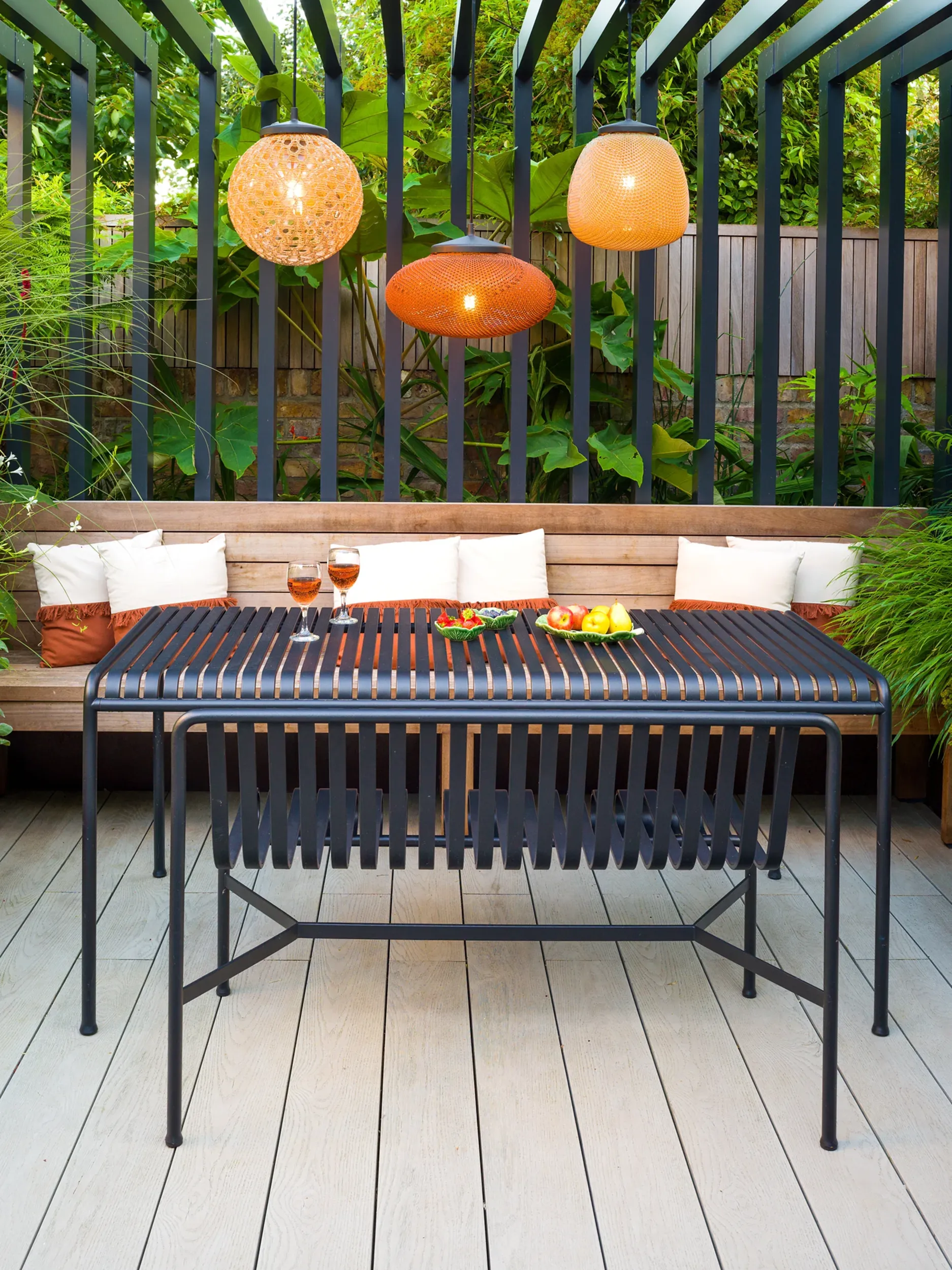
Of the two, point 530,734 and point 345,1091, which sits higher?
point 530,734

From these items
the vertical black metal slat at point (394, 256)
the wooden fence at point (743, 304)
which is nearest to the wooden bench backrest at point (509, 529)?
the vertical black metal slat at point (394, 256)

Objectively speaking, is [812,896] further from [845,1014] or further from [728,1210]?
[728,1210]

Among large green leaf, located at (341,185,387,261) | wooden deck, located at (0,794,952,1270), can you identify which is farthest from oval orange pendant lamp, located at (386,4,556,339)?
wooden deck, located at (0,794,952,1270)

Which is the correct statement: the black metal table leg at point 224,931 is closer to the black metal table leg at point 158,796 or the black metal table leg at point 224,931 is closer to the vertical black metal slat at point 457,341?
the black metal table leg at point 158,796

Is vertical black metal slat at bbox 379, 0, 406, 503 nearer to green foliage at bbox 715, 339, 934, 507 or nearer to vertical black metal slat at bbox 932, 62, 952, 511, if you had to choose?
green foliage at bbox 715, 339, 934, 507

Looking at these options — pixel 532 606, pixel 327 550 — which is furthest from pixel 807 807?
pixel 327 550

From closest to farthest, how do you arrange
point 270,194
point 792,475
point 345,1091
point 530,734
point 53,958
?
point 345,1091
point 53,958
point 270,194
point 530,734
point 792,475

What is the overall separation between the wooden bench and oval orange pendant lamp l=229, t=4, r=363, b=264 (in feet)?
3.82

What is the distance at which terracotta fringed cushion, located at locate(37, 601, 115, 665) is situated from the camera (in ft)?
12.2

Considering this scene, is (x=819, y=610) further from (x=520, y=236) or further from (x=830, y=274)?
(x=520, y=236)

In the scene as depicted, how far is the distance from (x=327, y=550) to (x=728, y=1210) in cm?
274

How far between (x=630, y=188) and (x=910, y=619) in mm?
1576

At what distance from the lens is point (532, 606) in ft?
12.9

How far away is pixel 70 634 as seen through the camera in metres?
3.72
